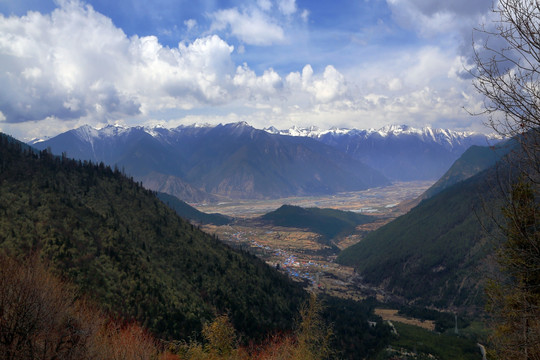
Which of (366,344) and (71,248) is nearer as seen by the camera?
(71,248)

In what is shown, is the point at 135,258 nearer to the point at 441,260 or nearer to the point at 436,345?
the point at 436,345

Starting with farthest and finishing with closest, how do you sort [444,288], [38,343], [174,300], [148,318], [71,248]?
[444,288], [174,300], [71,248], [148,318], [38,343]

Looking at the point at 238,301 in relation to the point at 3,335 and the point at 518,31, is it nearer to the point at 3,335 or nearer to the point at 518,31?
the point at 3,335

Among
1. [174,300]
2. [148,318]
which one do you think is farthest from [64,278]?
[174,300]

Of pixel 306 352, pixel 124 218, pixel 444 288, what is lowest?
pixel 444 288

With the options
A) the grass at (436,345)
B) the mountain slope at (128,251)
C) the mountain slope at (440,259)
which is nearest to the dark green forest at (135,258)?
the mountain slope at (128,251)

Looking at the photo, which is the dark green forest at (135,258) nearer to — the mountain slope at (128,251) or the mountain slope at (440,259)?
the mountain slope at (128,251)

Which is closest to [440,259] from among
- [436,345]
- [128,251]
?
[436,345]
